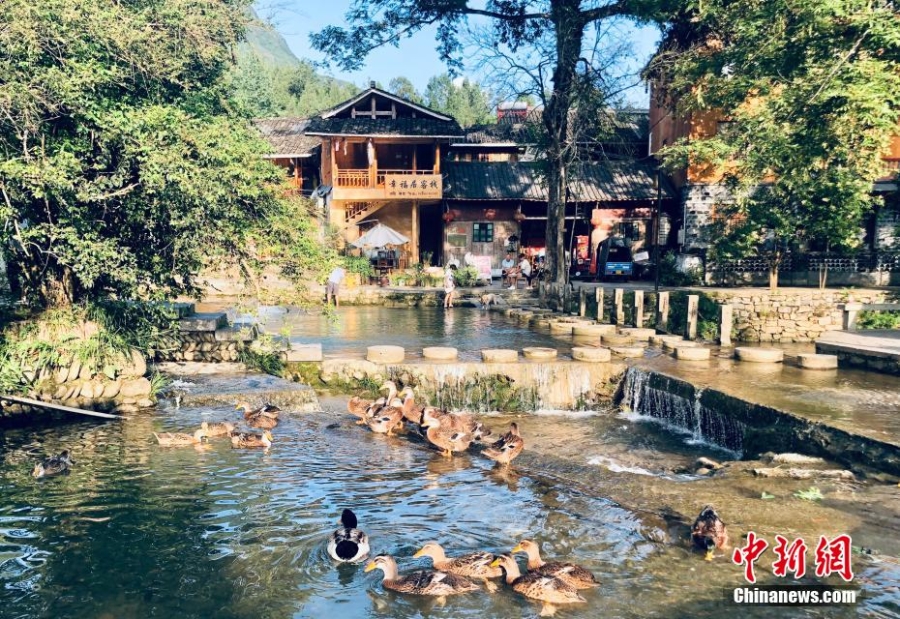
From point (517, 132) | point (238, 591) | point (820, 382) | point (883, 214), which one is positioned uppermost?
point (517, 132)

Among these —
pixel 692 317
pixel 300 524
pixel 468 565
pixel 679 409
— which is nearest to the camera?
pixel 468 565

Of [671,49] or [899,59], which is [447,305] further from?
[899,59]

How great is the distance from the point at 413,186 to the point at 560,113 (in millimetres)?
9765

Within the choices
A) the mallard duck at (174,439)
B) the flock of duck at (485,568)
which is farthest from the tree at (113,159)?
the flock of duck at (485,568)

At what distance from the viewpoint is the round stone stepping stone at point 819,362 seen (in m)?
16.1

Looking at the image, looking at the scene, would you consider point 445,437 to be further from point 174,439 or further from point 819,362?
point 819,362

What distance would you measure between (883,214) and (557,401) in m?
22.0

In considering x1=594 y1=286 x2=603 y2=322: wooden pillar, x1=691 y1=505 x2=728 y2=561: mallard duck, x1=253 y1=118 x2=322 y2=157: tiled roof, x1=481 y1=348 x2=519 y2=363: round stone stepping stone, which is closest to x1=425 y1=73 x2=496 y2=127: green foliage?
x1=253 y1=118 x2=322 y2=157: tiled roof

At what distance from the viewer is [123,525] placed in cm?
855

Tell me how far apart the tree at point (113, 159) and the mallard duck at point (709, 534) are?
9.61 meters

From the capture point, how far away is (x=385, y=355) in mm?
16219

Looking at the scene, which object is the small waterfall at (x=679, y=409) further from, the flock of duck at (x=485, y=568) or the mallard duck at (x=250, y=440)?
the mallard duck at (x=250, y=440)

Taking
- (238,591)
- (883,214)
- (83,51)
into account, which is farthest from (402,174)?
(238,591)

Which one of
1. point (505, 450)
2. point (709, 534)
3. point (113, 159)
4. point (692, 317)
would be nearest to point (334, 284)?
point (692, 317)
